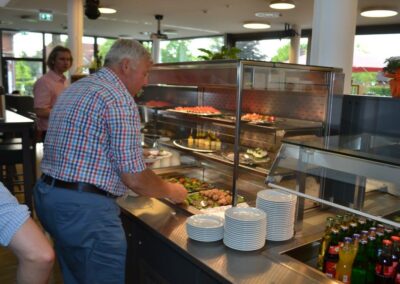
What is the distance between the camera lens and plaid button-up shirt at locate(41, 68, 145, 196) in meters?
1.67

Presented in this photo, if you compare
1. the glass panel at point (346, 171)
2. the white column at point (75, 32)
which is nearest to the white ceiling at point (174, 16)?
the white column at point (75, 32)

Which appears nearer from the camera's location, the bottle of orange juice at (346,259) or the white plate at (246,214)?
the bottle of orange juice at (346,259)

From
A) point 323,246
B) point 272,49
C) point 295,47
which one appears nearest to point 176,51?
point 272,49

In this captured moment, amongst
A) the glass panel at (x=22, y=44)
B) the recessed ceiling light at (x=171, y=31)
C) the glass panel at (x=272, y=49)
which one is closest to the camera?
the glass panel at (x=272, y=49)

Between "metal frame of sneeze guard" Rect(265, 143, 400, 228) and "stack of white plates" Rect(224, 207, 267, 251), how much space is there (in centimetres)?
17

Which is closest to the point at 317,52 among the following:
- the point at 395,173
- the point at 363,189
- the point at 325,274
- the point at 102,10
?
the point at 363,189

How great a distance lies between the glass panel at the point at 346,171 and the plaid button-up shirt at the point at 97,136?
2.24 feet

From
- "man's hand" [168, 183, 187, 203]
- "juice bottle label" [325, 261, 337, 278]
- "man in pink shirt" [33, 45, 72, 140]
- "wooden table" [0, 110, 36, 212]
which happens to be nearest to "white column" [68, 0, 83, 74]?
"man in pink shirt" [33, 45, 72, 140]

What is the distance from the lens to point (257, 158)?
7.83 ft

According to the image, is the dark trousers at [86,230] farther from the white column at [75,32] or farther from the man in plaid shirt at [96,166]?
the white column at [75,32]

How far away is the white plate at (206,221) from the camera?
1859 millimetres

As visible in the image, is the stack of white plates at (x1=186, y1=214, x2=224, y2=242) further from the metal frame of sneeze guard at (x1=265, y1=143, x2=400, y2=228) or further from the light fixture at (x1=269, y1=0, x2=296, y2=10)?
the light fixture at (x1=269, y1=0, x2=296, y2=10)

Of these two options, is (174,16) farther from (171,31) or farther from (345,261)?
(345,261)

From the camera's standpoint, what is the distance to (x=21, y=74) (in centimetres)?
1240
